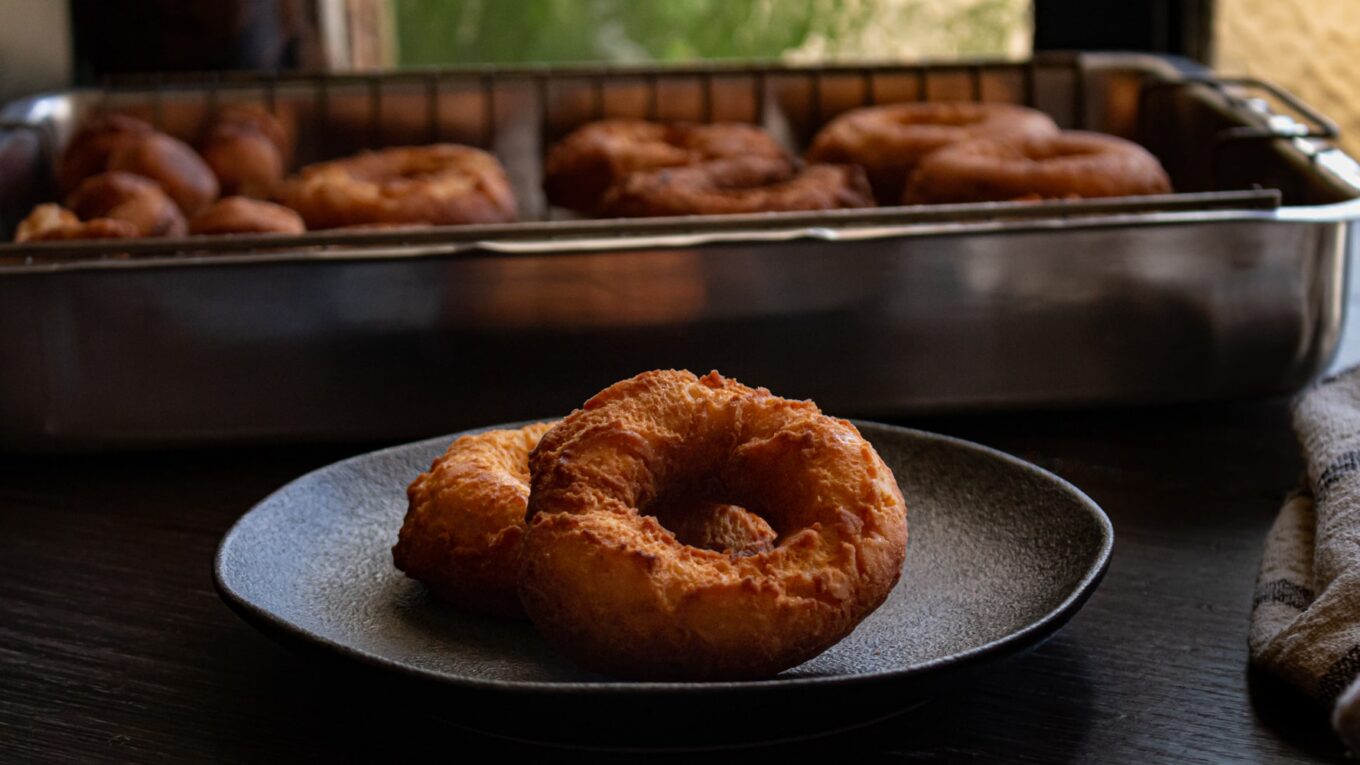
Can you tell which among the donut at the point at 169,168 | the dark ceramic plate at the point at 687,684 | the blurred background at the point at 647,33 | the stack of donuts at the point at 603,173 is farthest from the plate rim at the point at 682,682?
the blurred background at the point at 647,33

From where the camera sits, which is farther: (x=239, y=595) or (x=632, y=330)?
(x=632, y=330)

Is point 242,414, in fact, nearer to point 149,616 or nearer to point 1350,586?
point 149,616

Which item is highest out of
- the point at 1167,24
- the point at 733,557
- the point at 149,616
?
the point at 1167,24

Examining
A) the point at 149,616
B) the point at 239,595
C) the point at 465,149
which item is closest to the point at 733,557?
the point at 239,595

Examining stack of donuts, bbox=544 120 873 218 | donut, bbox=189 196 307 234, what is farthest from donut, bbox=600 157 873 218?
donut, bbox=189 196 307 234

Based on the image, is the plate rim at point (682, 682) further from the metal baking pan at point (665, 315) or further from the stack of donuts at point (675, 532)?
the metal baking pan at point (665, 315)

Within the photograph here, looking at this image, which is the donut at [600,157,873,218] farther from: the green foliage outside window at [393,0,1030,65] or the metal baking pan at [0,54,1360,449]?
the green foliage outside window at [393,0,1030,65]

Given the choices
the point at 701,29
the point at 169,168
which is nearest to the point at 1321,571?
the point at 169,168
